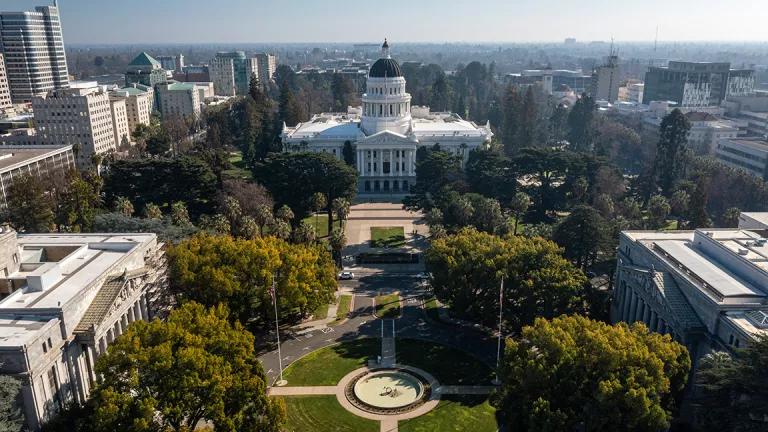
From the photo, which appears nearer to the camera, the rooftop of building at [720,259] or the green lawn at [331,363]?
the rooftop of building at [720,259]

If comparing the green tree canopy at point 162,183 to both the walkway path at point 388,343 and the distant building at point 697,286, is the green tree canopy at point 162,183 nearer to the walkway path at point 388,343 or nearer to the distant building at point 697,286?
the walkway path at point 388,343

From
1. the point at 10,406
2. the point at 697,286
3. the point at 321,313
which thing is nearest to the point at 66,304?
the point at 10,406

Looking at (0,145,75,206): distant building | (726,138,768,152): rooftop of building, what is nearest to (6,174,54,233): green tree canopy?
(0,145,75,206): distant building

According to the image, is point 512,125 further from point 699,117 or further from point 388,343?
point 388,343

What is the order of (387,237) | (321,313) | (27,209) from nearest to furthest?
(321,313)
(27,209)
(387,237)

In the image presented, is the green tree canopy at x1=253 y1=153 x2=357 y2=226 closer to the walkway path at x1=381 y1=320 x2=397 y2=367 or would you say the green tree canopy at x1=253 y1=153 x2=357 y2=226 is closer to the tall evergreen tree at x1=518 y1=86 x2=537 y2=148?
the walkway path at x1=381 y1=320 x2=397 y2=367

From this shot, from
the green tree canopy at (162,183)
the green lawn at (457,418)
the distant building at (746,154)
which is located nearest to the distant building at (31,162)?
the green tree canopy at (162,183)

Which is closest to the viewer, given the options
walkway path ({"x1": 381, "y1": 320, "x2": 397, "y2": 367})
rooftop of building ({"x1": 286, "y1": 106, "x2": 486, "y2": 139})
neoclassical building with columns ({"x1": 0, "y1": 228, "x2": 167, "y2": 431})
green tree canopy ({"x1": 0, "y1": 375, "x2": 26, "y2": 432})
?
green tree canopy ({"x1": 0, "y1": 375, "x2": 26, "y2": 432})
